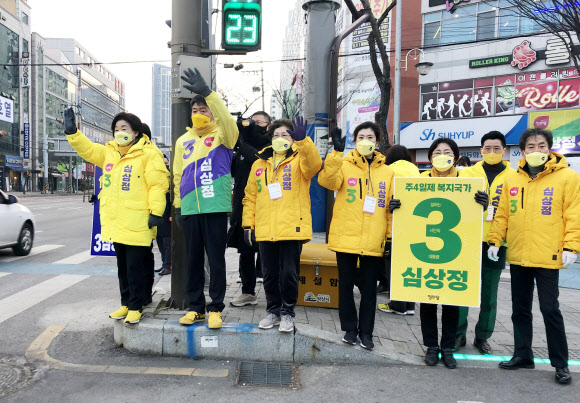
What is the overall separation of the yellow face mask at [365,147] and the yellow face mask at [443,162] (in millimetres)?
587

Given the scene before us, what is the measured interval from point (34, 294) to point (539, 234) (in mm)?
6187

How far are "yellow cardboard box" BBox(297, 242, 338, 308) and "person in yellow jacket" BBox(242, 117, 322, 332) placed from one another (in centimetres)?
74

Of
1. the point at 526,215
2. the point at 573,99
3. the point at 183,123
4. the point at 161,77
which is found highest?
the point at 161,77

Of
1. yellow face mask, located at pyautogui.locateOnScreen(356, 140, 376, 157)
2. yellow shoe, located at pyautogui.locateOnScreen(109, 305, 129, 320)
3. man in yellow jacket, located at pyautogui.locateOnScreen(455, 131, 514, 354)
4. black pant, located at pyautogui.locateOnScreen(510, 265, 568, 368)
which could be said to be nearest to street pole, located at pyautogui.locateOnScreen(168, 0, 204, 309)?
yellow shoe, located at pyautogui.locateOnScreen(109, 305, 129, 320)

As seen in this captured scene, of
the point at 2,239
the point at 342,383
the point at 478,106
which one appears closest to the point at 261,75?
the point at 478,106

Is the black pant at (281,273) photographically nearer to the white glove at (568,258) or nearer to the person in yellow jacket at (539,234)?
the person in yellow jacket at (539,234)

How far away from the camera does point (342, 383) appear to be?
137 inches

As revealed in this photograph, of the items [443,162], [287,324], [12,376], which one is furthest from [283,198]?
[12,376]

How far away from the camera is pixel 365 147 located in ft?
12.4

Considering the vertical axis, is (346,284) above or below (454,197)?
below

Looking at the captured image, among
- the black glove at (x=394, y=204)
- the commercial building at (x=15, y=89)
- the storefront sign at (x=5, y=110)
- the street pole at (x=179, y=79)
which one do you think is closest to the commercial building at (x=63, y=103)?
the commercial building at (x=15, y=89)

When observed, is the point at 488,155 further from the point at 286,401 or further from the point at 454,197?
the point at 286,401

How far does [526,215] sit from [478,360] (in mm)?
1374

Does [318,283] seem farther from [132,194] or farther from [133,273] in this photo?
[132,194]
